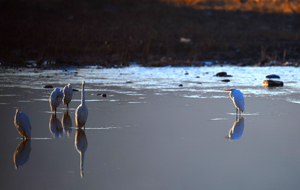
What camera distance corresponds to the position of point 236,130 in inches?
303

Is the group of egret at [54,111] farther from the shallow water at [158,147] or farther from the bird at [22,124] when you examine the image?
the shallow water at [158,147]

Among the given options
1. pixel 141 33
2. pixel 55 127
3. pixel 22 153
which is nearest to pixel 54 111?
pixel 55 127

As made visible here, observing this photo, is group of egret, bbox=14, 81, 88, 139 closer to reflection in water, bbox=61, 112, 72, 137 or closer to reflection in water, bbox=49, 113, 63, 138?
reflection in water, bbox=61, 112, 72, 137

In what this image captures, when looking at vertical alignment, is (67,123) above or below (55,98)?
→ below

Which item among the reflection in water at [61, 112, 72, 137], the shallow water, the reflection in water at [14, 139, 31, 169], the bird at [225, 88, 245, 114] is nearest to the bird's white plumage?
the bird at [225, 88, 245, 114]

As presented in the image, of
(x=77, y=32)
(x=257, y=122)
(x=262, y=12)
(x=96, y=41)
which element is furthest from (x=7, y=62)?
(x=262, y=12)

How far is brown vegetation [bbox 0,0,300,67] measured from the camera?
34.9 metres

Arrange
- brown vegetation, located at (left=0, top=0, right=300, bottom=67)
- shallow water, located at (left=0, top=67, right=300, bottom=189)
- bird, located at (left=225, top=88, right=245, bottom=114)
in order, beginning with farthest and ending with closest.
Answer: brown vegetation, located at (left=0, top=0, right=300, bottom=67) → bird, located at (left=225, top=88, right=245, bottom=114) → shallow water, located at (left=0, top=67, right=300, bottom=189)

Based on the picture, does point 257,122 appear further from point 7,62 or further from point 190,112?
point 7,62

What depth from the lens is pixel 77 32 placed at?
4494 cm

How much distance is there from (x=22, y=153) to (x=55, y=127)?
1868 millimetres

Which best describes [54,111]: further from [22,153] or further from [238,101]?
[238,101]

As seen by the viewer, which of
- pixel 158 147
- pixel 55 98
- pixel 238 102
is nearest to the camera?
pixel 158 147

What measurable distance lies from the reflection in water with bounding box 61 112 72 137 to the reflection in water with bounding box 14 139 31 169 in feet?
2.87
